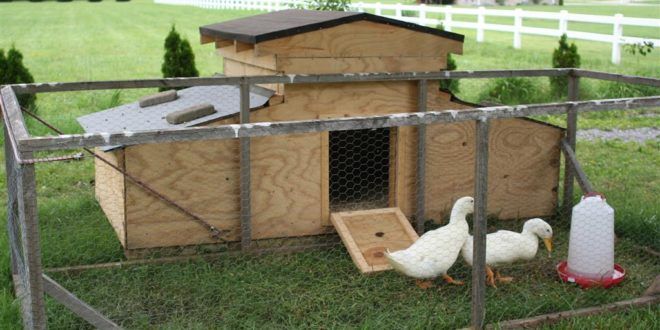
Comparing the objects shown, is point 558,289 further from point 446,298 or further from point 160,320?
point 160,320

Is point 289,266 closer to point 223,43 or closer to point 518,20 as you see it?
point 223,43

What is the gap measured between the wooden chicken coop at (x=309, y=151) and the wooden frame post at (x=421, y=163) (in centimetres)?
6

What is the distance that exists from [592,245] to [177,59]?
266 inches

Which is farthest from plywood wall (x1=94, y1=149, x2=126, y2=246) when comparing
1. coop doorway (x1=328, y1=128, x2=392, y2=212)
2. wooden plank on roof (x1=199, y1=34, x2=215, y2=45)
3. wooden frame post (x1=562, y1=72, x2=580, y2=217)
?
wooden frame post (x1=562, y1=72, x2=580, y2=217)

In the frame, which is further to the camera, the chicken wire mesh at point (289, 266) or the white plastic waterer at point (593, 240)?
the white plastic waterer at point (593, 240)

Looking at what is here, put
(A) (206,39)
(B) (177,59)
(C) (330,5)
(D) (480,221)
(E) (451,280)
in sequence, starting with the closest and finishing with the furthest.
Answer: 1. (D) (480,221)
2. (E) (451,280)
3. (A) (206,39)
4. (C) (330,5)
5. (B) (177,59)

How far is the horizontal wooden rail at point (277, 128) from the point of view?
2646 millimetres

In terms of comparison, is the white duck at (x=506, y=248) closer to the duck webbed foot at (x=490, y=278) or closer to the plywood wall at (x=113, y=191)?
the duck webbed foot at (x=490, y=278)

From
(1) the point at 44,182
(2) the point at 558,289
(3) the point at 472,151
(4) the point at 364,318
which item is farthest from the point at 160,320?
(1) the point at 44,182

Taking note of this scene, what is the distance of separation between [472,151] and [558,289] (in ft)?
4.42

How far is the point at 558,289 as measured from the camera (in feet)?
13.7

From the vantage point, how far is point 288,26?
4836 millimetres

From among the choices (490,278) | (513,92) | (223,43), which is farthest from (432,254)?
(513,92)

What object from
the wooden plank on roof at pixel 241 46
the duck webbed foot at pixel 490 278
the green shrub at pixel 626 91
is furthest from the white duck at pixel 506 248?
the green shrub at pixel 626 91
